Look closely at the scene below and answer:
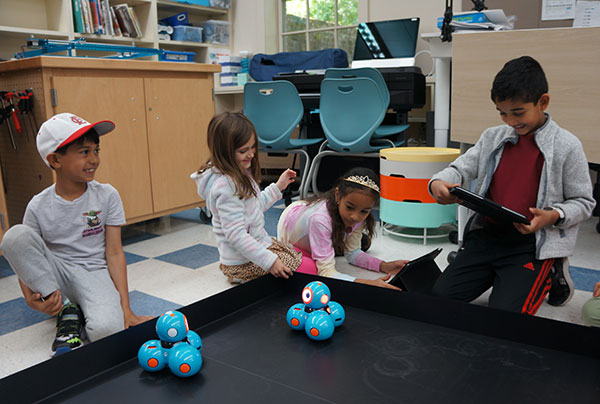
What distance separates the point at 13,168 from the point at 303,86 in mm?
A: 1890

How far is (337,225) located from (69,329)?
0.88 m

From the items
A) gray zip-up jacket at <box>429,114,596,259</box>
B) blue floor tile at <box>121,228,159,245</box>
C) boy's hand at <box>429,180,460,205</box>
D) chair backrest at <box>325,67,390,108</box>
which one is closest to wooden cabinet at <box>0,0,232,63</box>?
blue floor tile at <box>121,228,159,245</box>

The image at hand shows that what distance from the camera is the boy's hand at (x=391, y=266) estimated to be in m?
1.80

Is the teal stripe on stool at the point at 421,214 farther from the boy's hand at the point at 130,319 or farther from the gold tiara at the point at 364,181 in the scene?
the boy's hand at the point at 130,319

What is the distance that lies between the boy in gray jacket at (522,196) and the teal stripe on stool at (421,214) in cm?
60

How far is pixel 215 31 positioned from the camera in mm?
4652

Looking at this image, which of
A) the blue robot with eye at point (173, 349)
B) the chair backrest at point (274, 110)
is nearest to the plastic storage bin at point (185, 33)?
the chair backrest at point (274, 110)

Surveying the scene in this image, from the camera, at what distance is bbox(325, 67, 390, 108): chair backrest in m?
2.63

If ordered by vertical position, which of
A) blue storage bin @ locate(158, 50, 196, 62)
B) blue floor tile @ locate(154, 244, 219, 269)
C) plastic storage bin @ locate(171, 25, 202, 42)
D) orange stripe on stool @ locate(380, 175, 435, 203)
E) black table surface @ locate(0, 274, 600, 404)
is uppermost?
plastic storage bin @ locate(171, 25, 202, 42)

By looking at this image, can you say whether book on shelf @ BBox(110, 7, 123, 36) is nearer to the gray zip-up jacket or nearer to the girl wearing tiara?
the girl wearing tiara

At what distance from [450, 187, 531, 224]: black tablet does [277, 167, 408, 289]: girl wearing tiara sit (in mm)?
334

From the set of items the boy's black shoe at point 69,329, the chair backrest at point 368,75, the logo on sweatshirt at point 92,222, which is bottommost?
the boy's black shoe at point 69,329

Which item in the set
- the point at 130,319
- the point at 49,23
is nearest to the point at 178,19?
the point at 49,23

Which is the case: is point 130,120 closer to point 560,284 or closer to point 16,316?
point 16,316
